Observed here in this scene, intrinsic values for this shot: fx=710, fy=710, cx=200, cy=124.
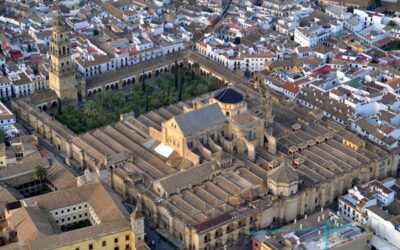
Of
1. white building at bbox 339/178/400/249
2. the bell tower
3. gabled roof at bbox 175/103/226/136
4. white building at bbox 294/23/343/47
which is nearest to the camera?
white building at bbox 339/178/400/249

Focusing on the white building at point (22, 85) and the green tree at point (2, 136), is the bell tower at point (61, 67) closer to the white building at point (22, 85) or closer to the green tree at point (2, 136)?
the white building at point (22, 85)

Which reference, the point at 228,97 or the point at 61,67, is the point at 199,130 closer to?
the point at 228,97

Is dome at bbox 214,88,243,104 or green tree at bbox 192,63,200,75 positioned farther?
green tree at bbox 192,63,200,75

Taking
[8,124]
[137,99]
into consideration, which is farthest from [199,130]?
[8,124]

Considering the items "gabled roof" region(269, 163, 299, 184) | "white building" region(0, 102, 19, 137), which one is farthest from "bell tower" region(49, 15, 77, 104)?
"gabled roof" region(269, 163, 299, 184)

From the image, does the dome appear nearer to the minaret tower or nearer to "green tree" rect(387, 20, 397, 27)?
the minaret tower
